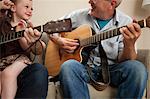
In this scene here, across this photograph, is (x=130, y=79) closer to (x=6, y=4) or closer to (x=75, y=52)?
(x=75, y=52)

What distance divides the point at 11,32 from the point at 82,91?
490 mm

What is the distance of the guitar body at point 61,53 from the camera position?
66.4 inches

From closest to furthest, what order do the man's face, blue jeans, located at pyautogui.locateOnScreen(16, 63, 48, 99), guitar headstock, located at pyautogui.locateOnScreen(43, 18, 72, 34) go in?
blue jeans, located at pyautogui.locateOnScreen(16, 63, 48, 99), guitar headstock, located at pyautogui.locateOnScreen(43, 18, 72, 34), the man's face

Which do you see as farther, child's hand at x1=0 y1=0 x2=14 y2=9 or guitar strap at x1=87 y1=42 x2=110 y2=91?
child's hand at x1=0 y1=0 x2=14 y2=9

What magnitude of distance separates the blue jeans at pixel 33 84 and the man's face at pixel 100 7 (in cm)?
57

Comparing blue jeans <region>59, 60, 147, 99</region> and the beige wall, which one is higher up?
the beige wall

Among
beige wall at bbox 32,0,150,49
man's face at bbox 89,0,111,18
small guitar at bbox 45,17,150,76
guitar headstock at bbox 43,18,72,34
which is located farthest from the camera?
beige wall at bbox 32,0,150,49

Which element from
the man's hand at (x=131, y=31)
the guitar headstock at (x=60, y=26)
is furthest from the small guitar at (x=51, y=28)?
the man's hand at (x=131, y=31)

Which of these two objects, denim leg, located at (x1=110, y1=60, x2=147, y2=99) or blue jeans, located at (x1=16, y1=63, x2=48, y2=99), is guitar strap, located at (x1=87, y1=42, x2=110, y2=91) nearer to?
denim leg, located at (x1=110, y1=60, x2=147, y2=99)

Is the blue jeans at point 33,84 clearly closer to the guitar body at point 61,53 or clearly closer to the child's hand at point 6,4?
the guitar body at point 61,53

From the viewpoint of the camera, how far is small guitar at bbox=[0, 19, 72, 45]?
1513mm

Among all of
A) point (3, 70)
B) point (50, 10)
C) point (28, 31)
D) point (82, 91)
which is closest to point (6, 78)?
point (3, 70)

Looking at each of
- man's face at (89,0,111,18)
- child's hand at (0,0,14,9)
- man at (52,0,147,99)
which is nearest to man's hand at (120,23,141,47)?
man at (52,0,147,99)

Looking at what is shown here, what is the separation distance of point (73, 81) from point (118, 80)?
25 centimetres
